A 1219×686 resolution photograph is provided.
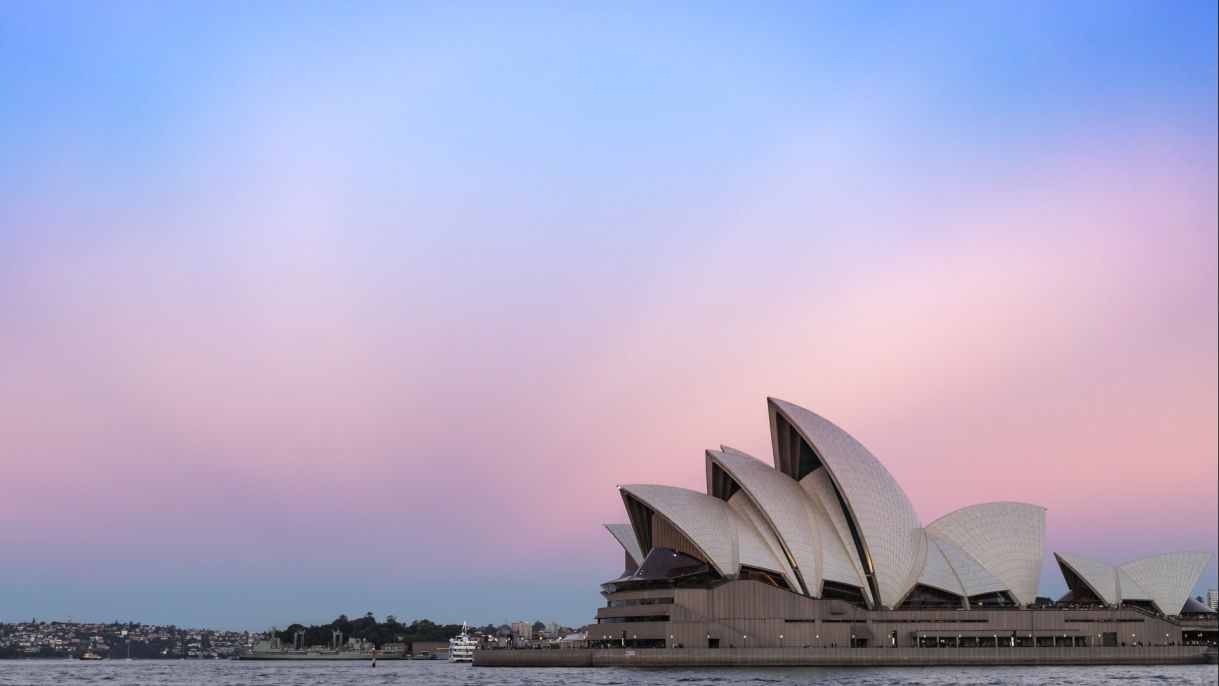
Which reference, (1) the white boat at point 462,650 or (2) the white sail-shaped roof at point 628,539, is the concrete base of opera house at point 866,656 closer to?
(2) the white sail-shaped roof at point 628,539

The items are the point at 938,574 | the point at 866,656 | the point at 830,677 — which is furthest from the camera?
the point at 938,574

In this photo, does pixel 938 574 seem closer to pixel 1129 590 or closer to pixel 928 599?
pixel 928 599

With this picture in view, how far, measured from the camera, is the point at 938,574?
3674 inches

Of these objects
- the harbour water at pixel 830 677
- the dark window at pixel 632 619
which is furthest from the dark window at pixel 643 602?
the harbour water at pixel 830 677

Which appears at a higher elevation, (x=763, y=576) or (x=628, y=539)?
(x=628, y=539)

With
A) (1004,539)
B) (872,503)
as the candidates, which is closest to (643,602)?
(872,503)

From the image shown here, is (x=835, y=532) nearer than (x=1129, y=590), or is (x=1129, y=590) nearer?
(x=835, y=532)

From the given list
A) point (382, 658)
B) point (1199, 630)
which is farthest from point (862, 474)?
point (382, 658)

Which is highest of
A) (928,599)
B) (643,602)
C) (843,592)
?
(843,592)

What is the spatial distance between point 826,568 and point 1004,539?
675 inches

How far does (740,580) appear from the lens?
291 ft

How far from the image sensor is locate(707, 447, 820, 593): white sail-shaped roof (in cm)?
8944

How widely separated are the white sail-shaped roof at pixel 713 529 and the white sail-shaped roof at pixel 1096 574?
94.6ft

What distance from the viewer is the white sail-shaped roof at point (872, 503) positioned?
89.6m
